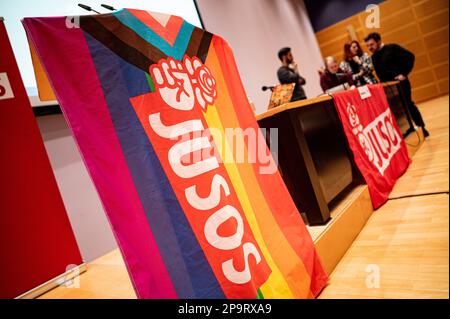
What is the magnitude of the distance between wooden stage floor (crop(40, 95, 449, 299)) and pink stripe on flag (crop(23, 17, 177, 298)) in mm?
740

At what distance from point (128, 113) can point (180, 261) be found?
417mm

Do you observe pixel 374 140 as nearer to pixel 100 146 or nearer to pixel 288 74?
pixel 288 74

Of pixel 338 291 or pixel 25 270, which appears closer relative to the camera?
pixel 338 291

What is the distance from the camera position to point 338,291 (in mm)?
1105

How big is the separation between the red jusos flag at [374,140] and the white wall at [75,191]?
1.89 metres

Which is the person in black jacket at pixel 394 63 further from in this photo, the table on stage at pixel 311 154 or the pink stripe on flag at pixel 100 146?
the pink stripe on flag at pixel 100 146

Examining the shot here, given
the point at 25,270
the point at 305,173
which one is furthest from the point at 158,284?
the point at 25,270

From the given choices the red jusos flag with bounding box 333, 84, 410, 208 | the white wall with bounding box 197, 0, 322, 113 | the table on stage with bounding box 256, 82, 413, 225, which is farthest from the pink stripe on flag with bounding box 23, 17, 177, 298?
the white wall with bounding box 197, 0, 322, 113

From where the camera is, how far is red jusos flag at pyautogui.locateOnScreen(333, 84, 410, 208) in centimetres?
180

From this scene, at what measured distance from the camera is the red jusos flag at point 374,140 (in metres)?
1.80

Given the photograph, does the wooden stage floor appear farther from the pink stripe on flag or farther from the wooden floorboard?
the pink stripe on flag

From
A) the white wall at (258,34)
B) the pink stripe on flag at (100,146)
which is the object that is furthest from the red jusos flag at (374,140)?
the white wall at (258,34)

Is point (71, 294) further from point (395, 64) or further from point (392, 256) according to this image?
point (395, 64)

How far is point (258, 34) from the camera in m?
4.49
